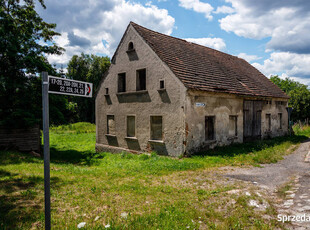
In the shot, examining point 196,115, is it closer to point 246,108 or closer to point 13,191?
point 246,108

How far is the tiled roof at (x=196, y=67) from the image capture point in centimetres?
1178

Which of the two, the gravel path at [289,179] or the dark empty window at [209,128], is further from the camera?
the dark empty window at [209,128]

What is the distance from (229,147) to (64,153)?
38.3ft

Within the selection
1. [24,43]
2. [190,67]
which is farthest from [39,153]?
[190,67]

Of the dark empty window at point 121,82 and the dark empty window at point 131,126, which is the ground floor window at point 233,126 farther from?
the dark empty window at point 121,82

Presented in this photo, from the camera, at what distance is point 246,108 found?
14625mm

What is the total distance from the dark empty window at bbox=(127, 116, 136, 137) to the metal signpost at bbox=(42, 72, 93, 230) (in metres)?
9.98

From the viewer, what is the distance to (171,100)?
11430 millimetres

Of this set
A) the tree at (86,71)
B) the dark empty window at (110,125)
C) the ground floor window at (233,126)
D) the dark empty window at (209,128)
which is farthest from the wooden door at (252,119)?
the tree at (86,71)

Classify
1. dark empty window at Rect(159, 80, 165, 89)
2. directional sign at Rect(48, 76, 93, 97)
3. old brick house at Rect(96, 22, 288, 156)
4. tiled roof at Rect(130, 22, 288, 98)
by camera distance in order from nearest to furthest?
directional sign at Rect(48, 76, 93, 97) < old brick house at Rect(96, 22, 288, 156) < tiled roof at Rect(130, 22, 288, 98) < dark empty window at Rect(159, 80, 165, 89)

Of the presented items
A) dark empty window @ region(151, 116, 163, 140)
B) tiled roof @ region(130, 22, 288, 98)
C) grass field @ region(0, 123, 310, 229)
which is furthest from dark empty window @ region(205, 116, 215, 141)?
grass field @ region(0, 123, 310, 229)

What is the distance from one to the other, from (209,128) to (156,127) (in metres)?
3.13

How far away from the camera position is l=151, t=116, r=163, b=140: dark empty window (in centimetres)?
1217

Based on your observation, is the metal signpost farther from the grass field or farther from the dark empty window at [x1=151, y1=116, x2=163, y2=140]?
the dark empty window at [x1=151, y1=116, x2=163, y2=140]
